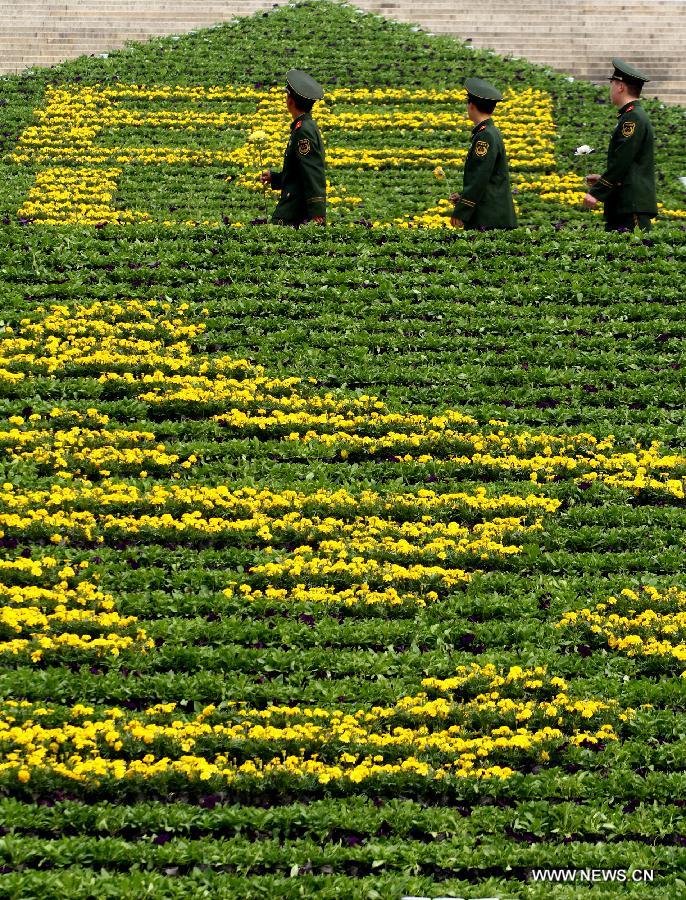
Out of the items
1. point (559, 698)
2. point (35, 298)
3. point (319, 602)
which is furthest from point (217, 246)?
point (559, 698)

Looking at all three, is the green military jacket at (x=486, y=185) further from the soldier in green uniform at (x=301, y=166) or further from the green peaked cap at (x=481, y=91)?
the soldier in green uniform at (x=301, y=166)

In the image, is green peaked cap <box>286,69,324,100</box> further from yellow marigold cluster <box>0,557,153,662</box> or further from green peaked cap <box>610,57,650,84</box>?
yellow marigold cluster <box>0,557,153,662</box>

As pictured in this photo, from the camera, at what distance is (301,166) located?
37.8ft

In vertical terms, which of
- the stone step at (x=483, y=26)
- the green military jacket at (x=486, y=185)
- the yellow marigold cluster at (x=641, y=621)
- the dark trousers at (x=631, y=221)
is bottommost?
the yellow marigold cluster at (x=641, y=621)

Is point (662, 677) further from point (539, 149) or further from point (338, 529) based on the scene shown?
point (539, 149)

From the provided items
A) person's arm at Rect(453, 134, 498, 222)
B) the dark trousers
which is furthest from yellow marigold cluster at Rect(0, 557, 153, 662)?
the dark trousers

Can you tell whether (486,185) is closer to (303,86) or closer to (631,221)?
(631,221)

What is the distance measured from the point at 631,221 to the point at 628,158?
911 millimetres

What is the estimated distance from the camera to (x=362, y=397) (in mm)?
9531

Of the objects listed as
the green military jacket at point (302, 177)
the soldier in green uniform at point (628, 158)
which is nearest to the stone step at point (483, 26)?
the soldier in green uniform at point (628, 158)

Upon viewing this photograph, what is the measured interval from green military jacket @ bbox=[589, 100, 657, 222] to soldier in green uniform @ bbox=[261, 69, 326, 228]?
10.6ft

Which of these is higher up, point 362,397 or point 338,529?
point 362,397

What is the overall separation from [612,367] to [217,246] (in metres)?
4.72

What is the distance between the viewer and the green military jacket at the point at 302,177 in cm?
1134
